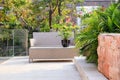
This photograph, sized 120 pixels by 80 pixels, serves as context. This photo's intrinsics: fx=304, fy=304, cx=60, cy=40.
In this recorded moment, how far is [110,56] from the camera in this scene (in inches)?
149

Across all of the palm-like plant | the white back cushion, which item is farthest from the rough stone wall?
the white back cushion

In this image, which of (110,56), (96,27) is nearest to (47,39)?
(96,27)

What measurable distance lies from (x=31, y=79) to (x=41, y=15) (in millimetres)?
7155

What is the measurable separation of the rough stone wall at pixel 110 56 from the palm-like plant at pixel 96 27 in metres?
0.81

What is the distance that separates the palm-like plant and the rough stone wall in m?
0.81

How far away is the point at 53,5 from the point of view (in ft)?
38.0

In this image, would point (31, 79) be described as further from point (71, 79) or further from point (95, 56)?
point (95, 56)

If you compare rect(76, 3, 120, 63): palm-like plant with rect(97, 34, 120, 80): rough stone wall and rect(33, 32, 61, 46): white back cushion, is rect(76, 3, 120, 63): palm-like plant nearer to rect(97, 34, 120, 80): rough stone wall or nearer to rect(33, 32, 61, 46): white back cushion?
rect(97, 34, 120, 80): rough stone wall

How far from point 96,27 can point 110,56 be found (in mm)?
1870

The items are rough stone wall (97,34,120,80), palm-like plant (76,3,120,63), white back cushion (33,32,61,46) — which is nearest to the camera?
rough stone wall (97,34,120,80)

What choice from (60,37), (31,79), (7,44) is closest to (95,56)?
(31,79)

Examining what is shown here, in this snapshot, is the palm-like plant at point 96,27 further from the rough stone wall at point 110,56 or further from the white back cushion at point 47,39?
the white back cushion at point 47,39

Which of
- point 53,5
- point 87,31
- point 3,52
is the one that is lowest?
point 3,52

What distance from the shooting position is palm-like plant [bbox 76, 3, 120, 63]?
5.21 metres
